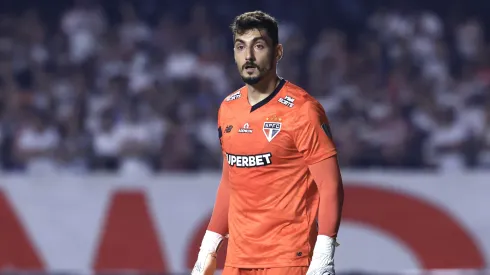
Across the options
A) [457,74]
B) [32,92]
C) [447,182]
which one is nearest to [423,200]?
[447,182]

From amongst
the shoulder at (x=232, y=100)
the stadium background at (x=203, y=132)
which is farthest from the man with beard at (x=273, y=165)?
the stadium background at (x=203, y=132)

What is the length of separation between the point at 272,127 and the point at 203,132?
6787mm

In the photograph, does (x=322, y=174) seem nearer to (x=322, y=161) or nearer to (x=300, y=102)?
(x=322, y=161)

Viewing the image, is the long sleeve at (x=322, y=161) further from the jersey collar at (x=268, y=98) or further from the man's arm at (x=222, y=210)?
the man's arm at (x=222, y=210)

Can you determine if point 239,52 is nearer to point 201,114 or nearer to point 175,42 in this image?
point 201,114

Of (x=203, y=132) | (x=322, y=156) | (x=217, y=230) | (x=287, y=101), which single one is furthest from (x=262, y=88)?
(x=203, y=132)

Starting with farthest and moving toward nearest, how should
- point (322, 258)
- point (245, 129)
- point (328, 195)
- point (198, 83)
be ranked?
1. point (198, 83)
2. point (245, 129)
3. point (328, 195)
4. point (322, 258)

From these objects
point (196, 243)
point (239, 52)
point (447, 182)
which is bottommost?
point (196, 243)

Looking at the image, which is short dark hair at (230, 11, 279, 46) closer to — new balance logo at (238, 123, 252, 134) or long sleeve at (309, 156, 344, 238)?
new balance logo at (238, 123, 252, 134)

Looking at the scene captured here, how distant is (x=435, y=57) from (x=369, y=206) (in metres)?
2.58

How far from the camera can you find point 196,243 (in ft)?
39.2

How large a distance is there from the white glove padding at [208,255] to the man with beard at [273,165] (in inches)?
5.7

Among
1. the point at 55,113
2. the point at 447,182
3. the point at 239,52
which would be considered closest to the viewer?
the point at 239,52

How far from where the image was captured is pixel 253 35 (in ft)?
17.6
